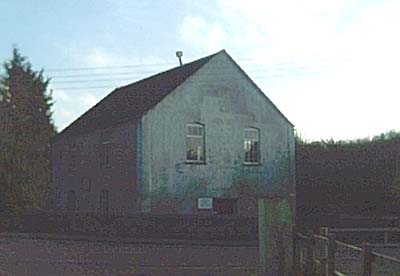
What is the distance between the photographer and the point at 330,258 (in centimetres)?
1159

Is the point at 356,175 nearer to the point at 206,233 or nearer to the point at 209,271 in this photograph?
the point at 206,233

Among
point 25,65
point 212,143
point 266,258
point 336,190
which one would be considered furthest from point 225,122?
point 25,65

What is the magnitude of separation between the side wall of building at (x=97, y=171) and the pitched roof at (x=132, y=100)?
603 millimetres

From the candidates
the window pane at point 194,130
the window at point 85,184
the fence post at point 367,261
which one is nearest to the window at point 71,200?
the window at point 85,184

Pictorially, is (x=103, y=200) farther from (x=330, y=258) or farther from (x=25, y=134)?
(x=330, y=258)

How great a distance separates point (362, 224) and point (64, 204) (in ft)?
65.5

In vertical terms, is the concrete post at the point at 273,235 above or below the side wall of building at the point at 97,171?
below

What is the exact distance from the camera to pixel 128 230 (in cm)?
3167

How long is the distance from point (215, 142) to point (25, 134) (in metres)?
17.5

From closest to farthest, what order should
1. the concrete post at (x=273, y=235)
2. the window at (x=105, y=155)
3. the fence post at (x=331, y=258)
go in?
1. the fence post at (x=331, y=258)
2. the concrete post at (x=273, y=235)
3. the window at (x=105, y=155)

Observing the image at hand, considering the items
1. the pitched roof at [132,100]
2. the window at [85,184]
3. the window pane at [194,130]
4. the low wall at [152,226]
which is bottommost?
the low wall at [152,226]

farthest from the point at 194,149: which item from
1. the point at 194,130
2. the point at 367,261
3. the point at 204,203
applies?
the point at 367,261

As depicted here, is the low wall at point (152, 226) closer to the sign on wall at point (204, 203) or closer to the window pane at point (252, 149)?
the sign on wall at point (204, 203)

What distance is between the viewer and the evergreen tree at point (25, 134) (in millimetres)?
35094
